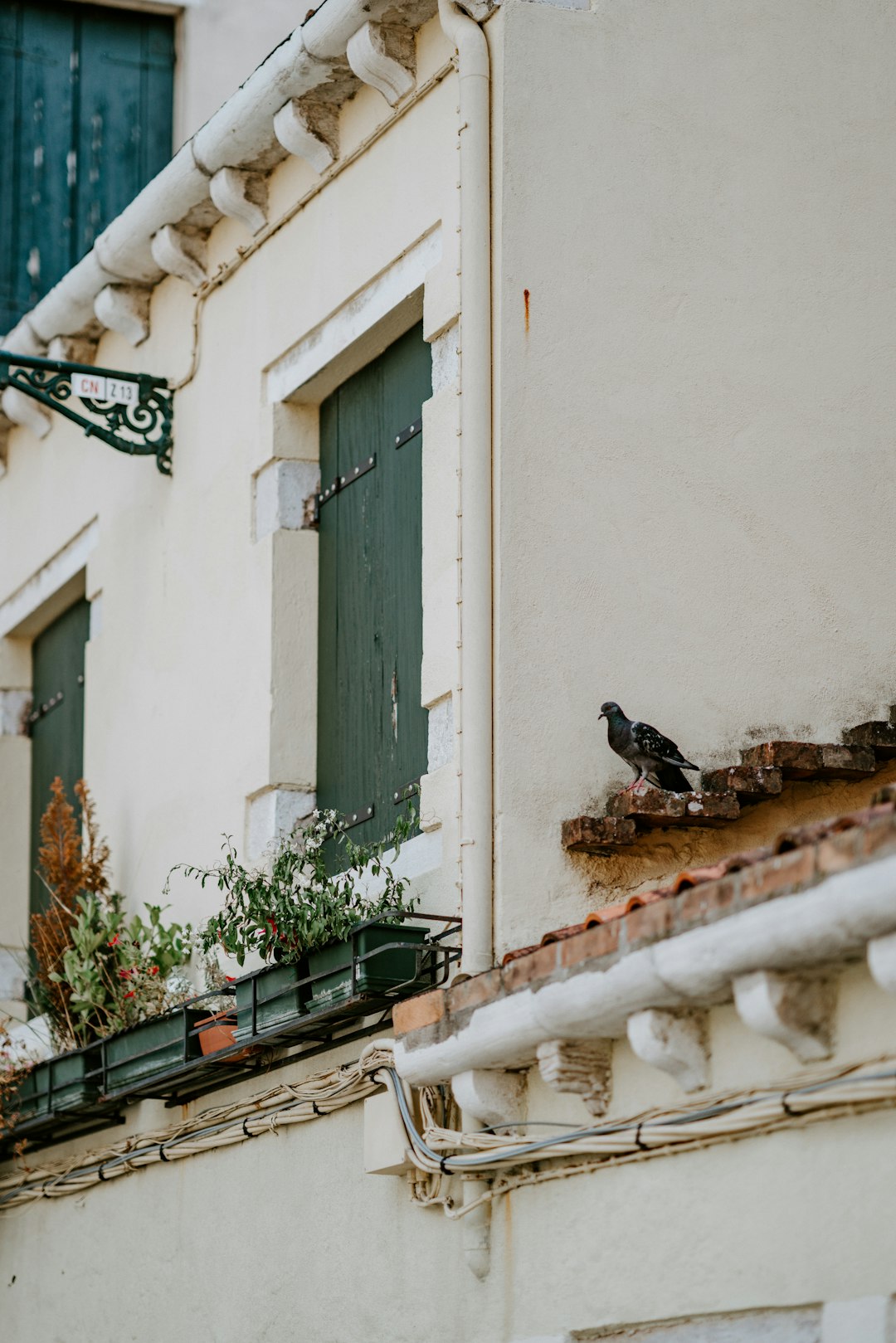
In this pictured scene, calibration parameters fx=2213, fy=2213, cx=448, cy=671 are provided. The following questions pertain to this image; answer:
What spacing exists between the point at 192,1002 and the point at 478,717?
6.09 feet

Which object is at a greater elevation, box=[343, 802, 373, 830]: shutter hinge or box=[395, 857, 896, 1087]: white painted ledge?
box=[343, 802, 373, 830]: shutter hinge

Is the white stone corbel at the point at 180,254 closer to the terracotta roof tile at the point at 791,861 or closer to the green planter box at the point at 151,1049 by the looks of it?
the green planter box at the point at 151,1049

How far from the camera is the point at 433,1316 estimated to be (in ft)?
21.6

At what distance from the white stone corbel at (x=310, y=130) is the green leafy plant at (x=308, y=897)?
2.57 metres

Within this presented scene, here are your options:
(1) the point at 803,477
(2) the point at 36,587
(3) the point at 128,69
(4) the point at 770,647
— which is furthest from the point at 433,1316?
(3) the point at 128,69

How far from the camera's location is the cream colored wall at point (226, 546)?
26.8 feet

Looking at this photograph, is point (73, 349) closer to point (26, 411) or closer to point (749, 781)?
point (26, 411)

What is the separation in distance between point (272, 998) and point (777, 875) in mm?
2767

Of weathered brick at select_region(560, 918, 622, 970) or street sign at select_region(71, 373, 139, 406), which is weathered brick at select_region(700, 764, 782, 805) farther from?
street sign at select_region(71, 373, 139, 406)

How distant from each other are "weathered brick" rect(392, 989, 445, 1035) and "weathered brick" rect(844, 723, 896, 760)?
160cm

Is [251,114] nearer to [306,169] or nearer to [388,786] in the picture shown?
[306,169]

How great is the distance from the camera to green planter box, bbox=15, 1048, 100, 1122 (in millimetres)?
8641

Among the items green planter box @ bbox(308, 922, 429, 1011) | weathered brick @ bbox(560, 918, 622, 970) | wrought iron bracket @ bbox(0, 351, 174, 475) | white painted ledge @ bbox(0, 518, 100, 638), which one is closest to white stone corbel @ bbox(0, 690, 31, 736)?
white painted ledge @ bbox(0, 518, 100, 638)

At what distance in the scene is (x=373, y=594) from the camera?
8234 mm
